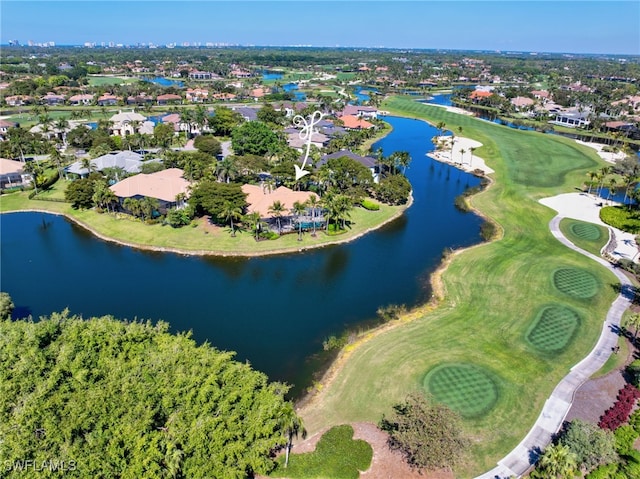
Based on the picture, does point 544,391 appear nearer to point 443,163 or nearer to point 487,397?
point 487,397

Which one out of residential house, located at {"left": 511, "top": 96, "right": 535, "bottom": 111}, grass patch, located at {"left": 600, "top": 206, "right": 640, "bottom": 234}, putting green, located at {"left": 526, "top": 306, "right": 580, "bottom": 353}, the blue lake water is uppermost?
residential house, located at {"left": 511, "top": 96, "right": 535, "bottom": 111}

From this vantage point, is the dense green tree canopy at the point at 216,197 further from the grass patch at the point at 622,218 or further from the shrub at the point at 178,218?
the grass patch at the point at 622,218

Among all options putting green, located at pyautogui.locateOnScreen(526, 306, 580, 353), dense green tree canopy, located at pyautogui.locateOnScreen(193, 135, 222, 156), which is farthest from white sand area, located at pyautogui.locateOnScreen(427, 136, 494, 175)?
putting green, located at pyautogui.locateOnScreen(526, 306, 580, 353)

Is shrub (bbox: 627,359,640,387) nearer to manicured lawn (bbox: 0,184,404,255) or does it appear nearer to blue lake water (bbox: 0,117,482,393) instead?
blue lake water (bbox: 0,117,482,393)

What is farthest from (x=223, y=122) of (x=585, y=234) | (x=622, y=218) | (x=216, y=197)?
(x=622, y=218)

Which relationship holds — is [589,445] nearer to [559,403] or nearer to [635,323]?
[559,403]
